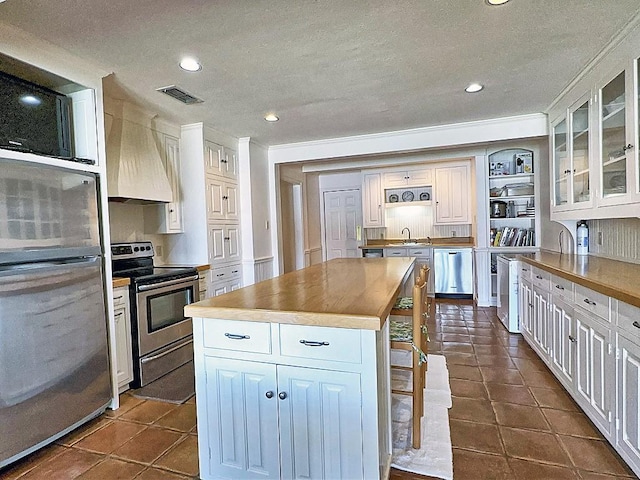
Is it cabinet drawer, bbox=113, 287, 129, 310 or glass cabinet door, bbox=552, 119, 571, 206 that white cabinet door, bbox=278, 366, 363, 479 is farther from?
glass cabinet door, bbox=552, 119, 571, 206

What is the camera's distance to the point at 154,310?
300 cm

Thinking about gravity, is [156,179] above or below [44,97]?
below

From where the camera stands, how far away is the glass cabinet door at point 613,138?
88.9 inches

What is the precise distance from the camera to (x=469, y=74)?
278cm

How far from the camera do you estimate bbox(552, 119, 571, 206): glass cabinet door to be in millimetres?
3270

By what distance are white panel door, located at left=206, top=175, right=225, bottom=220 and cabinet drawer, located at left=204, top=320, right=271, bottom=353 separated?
99.5 inches

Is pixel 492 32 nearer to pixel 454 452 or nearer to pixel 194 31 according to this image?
pixel 194 31

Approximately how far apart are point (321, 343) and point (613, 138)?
241cm

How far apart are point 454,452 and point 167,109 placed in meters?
3.44

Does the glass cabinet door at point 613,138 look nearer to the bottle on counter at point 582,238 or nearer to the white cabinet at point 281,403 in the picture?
the bottle on counter at point 582,238

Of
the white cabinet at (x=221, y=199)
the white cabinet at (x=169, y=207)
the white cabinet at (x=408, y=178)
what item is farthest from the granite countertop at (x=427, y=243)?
the white cabinet at (x=169, y=207)

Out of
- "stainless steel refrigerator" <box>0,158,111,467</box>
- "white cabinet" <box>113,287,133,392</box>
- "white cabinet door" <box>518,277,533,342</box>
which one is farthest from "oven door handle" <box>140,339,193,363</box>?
"white cabinet door" <box>518,277,533,342</box>

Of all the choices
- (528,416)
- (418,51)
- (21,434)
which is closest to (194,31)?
(418,51)

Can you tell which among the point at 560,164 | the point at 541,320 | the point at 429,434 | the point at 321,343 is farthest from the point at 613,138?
the point at 321,343
